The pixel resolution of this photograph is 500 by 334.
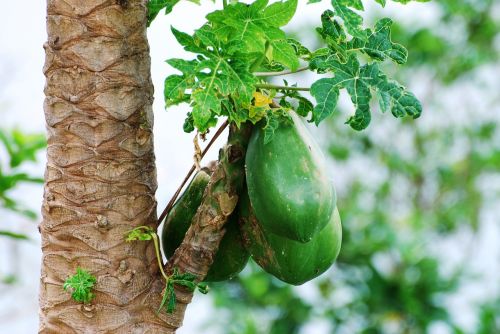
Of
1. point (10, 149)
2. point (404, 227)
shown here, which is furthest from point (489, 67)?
point (10, 149)

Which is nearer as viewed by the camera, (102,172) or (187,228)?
(102,172)

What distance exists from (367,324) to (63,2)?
11.4 ft

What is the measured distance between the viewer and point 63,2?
1.29 meters

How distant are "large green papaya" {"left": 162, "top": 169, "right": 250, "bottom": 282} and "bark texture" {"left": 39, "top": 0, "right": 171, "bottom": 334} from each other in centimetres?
10

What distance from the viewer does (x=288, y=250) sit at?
1283 mm

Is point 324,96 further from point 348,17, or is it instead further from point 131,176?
point 131,176

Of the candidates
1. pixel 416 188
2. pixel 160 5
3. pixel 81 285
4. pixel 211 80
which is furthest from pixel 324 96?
pixel 416 188

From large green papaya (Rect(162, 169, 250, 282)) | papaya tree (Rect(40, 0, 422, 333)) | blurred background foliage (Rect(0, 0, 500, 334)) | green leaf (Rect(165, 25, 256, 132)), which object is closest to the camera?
green leaf (Rect(165, 25, 256, 132))

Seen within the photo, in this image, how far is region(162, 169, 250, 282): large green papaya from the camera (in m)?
1.38

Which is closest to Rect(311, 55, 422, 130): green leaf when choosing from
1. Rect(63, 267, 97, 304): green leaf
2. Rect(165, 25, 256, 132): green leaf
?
Rect(165, 25, 256, 132): green leaf

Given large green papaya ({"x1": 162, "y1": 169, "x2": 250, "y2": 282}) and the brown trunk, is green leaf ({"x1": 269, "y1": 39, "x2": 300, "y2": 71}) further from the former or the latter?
large green papaya ({"x1": 162, "y1": 169, "x2": 250, "y2": 282})

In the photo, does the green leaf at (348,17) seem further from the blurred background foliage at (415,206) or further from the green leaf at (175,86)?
the blurred background foliage at (415,206)

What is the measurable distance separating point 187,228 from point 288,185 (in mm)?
259

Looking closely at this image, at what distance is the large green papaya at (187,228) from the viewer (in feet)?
4.51
